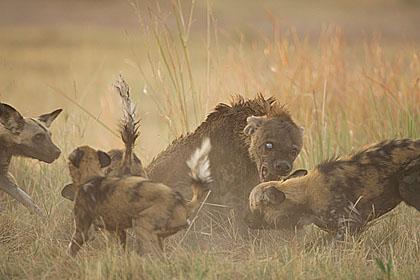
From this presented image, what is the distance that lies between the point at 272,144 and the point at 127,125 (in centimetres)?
106

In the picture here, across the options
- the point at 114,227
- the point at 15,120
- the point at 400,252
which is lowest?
the point at 400,252

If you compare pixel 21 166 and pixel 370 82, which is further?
pixel 370 82

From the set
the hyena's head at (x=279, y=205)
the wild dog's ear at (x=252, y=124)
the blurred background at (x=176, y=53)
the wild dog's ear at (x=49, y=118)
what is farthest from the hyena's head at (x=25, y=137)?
the hyena's head at (x=279, y=205)

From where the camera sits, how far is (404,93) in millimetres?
9703

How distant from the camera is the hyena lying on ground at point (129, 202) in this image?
20.9ft

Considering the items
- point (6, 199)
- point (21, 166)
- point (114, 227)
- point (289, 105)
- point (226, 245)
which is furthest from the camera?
point (289, 105)

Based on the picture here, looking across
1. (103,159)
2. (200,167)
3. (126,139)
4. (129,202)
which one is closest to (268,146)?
(200,167)

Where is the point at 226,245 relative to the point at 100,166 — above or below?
below

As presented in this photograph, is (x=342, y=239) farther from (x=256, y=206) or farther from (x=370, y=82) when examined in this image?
(x=370, y=82)

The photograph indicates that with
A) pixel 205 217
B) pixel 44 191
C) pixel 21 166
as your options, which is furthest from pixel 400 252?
pixel 21 166

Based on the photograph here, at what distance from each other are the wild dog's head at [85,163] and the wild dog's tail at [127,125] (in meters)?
0.41

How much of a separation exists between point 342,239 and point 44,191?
2.57 m

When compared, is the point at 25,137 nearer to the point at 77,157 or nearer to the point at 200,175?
the point at 77,157

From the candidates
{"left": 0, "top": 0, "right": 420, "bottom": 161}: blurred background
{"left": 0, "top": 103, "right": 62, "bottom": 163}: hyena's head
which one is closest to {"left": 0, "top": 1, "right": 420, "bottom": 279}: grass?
{"left": 0, "top": 0, "right": 420, "bottom": 161}: blurred background
